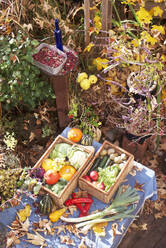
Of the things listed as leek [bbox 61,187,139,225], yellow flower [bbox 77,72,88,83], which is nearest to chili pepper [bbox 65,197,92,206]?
leek [bbox 61,187,139,225]

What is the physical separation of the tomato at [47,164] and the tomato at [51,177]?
4.0 inches

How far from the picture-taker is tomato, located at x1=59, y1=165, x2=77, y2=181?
3.04 meters

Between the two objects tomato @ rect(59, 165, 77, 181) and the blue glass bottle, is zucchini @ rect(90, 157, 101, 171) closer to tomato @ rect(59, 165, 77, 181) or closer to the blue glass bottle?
tomato @ rect(59, 165, 77, 181)

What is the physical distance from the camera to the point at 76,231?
295 centimetres

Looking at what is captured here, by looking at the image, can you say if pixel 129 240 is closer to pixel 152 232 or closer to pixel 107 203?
pixel 152 232

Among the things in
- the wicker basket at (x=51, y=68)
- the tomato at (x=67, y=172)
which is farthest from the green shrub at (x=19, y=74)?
the tomato at (x=67, y=172)

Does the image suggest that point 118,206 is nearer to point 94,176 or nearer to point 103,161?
point 94,176

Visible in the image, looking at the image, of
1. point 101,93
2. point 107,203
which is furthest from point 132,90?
point 107,203

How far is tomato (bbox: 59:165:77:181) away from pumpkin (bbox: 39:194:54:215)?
24cm

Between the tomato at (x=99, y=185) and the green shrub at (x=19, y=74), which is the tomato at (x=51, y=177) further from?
the green shrub at (x=19, y=74)

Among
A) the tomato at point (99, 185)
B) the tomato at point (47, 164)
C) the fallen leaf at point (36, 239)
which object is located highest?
the tomato at point (47, 164)

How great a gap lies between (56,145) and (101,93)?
1.11 metres

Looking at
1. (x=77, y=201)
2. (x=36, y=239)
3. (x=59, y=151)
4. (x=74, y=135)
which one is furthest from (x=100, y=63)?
(x=36, y=239)

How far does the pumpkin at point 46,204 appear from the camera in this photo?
9.71 ft
